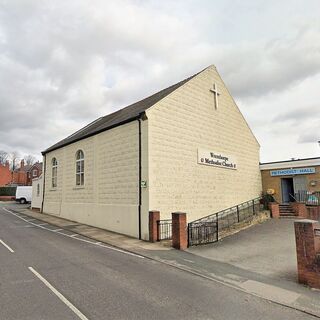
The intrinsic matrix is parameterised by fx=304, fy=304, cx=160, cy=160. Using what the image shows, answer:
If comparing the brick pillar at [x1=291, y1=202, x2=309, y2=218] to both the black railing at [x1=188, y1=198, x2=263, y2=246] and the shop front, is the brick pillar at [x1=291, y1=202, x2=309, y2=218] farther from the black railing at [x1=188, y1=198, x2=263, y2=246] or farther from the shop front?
the black railing at [x1=188, y1=198, x2=263, y2=246]

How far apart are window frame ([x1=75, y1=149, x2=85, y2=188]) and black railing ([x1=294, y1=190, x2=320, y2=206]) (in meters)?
16.5

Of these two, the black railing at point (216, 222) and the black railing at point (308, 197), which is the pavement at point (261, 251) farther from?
the black railing at point (308, 197)

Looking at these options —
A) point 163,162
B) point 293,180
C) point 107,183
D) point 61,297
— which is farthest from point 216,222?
point 293,180

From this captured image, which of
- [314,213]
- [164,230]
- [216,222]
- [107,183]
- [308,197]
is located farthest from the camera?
[308,197]

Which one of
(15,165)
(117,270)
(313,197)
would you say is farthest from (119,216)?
(15,165)

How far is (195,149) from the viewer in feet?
59.9

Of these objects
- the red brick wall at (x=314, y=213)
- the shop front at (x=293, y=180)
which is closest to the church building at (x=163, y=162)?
the shop front at (x=293, y=180)

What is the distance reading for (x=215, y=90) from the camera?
68.7 feet

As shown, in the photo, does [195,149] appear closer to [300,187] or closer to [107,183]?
[107,183]

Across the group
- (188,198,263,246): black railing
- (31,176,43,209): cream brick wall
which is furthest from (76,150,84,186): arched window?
(31,176,43,209): cream brick wall

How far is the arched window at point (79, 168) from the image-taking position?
71.2 ft

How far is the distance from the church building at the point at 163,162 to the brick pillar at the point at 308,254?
7.72 m

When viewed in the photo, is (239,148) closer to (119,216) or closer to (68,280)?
(119,216)

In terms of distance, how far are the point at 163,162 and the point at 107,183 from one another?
4131 millimetres
